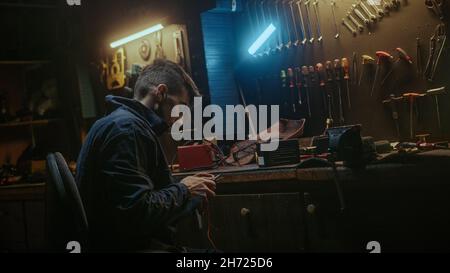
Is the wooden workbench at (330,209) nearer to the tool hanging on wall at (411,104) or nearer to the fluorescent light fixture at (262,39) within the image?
the tool hanging on wall at (411,104)

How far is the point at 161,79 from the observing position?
207 centimetres

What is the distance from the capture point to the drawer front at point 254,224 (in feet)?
7.54

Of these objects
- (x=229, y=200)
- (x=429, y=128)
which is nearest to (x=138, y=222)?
(x=229, y=200)

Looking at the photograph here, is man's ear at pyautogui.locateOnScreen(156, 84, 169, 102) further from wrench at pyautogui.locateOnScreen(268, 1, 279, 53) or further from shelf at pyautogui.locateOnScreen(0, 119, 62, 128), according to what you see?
shelf at pyautogui.locateOnScreen(0, 119, 62, 128)

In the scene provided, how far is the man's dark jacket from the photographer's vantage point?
5.18 ft

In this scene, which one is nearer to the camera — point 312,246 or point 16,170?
point 312,246

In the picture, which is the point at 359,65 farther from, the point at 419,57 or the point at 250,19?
the point at 250,19

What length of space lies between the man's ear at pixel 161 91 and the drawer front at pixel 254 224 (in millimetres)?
617

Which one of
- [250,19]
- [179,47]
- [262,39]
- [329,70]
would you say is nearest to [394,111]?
[329,70]

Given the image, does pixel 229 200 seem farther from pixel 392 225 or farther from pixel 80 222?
pixel 80 222

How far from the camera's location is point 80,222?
1.54 meters

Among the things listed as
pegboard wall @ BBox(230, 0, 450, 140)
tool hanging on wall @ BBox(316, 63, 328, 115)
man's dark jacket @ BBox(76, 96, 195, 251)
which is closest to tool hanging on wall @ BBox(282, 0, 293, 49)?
pegboard wall @ BBox(230, 0, 450, 140)

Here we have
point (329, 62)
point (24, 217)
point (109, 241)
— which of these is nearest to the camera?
point (109, 241)
